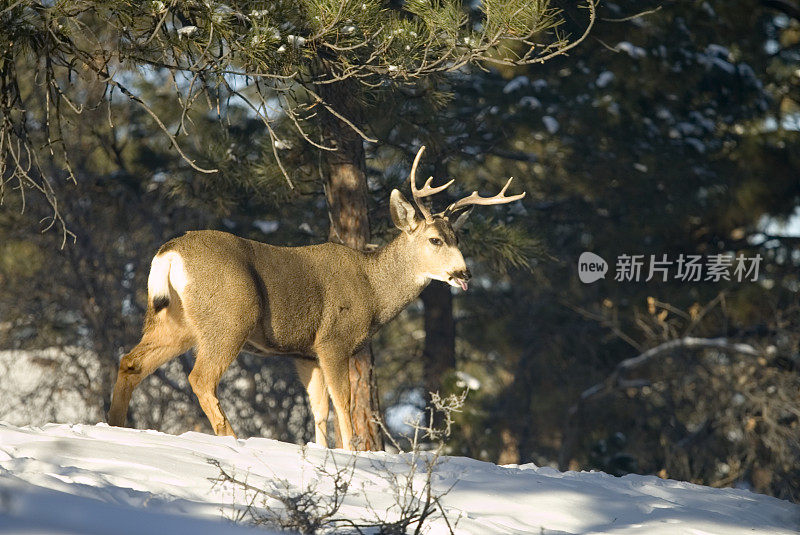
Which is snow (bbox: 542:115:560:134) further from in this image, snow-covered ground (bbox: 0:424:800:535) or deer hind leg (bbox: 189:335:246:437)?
deer hind leg (bbox: 189:335:246:437)

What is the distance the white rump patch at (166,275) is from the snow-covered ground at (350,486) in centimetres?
97

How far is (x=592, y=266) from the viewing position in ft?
45.7

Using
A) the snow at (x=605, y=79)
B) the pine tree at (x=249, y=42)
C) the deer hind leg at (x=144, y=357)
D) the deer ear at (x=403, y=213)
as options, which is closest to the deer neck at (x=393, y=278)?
the deer ear at (x=403, y=213)

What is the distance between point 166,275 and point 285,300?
813 mm

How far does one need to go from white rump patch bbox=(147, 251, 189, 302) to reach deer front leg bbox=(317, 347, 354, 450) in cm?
111

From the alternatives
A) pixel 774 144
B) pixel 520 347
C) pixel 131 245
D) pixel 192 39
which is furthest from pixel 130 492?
pixel 520 347

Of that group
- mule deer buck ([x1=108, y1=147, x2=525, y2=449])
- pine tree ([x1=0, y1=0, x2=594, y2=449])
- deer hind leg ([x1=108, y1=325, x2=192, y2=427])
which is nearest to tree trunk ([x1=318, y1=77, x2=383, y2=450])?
pine tree ([x1=0, y1=0, x2=594, y2=449])

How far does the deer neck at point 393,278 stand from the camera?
7484 mm

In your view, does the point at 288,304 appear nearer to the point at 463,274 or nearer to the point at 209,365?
the point at 209,365

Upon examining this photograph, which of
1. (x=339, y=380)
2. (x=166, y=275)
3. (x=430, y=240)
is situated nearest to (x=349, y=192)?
(x=430, y=240)

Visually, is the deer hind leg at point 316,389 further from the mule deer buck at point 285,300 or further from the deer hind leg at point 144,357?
the deer hind leg at point 144,357

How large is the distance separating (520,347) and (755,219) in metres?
4.43

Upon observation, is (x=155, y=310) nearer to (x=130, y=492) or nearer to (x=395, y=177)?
(x=130, y=492)

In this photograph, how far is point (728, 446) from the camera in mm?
14047
